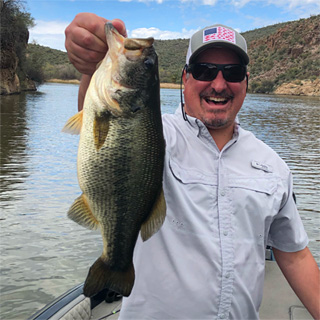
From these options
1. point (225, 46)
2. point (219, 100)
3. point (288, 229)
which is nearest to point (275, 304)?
point (288, 229)

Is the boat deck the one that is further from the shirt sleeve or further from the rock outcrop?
the rock outcrop

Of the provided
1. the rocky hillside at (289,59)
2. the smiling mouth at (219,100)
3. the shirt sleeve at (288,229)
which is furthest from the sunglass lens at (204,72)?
the rocky hillside at (289,59)

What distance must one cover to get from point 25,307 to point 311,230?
5155 millimetres

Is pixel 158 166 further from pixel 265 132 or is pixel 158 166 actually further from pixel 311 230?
pixel 265 132

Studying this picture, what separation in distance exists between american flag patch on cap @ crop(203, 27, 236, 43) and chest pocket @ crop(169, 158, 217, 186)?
71cm

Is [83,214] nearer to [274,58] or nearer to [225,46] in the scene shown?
[225,46]

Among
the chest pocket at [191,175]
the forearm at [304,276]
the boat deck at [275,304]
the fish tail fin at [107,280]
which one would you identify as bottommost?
the boat deck at [275,304]

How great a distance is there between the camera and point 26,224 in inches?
279

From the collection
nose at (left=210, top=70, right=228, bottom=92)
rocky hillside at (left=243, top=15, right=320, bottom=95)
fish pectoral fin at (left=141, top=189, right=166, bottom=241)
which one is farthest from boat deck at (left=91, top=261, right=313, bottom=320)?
rocky hillside at (left=243, top=15, right=320, bottom=95)

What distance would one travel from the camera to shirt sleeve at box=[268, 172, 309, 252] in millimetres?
2189

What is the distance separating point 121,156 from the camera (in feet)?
5.65

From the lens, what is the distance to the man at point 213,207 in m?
1.94

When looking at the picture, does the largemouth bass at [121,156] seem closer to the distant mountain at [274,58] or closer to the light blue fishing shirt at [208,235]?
the light blue fishing shirt at [208,235]

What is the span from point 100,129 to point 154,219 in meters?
0.45
